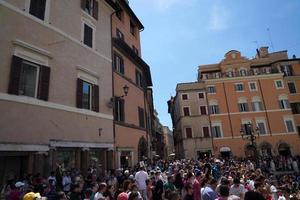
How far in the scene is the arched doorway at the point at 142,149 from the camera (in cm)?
1975

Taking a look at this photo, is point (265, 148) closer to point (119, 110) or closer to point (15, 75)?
point (119, 110)

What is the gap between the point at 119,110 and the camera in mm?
17328

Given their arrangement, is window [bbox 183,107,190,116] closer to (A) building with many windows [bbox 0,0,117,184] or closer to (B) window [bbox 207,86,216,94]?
(B) window [bbox 207,86,216,94]

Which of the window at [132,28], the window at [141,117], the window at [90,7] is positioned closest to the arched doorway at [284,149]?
the window at [141,117]

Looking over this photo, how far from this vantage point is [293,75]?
4097 cm

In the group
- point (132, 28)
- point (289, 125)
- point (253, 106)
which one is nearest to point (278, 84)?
point (253, 106)

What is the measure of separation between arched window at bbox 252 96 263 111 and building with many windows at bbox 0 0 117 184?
30.2 meters

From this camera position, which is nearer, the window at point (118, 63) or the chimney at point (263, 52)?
the window at point (118, 63)

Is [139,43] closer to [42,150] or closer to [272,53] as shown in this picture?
[42,150]

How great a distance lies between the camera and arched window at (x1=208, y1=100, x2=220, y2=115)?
3950 centimetres

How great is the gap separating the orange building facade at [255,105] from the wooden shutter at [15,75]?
110 feet

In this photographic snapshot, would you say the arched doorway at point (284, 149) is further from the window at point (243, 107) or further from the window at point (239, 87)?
the window at point (239, 87)

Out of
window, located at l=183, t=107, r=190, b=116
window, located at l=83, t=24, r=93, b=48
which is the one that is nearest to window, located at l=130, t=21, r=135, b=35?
window, located at l=83, t=24, r=93, b=48

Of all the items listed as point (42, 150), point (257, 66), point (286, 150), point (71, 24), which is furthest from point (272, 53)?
point (42, 150)
